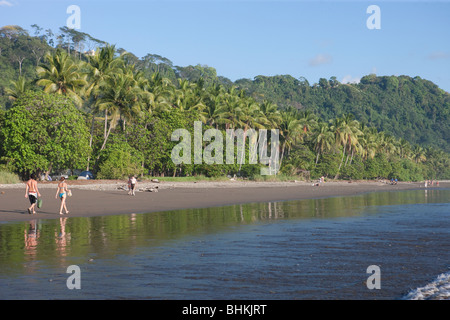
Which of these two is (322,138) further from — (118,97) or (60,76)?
(60,76)

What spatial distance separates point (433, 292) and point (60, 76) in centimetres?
4604

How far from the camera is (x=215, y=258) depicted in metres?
12.2

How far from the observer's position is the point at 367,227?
19734mm

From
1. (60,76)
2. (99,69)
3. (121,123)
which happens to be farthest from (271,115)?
(60,76)

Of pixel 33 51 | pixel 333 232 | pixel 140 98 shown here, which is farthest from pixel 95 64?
pixel 33 51

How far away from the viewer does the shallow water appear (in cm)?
898

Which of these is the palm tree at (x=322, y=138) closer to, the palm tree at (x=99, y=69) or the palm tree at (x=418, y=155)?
the palm tree at (x=99, y=69)

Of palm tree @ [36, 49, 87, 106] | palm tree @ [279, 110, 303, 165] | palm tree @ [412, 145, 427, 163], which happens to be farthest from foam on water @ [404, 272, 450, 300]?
palm tree @ [412, 145, 427, 163]

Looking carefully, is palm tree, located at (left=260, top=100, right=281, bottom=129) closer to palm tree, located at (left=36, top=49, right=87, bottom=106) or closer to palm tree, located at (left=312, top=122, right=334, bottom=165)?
palm tree, located at (left=312, top=122, right=334, bottom=165)

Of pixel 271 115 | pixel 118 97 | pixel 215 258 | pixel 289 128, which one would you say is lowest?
pixel 215 258

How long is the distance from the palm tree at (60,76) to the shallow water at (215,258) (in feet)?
102

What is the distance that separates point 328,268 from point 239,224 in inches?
370

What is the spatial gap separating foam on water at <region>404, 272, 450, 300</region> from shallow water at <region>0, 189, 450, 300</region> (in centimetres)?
21

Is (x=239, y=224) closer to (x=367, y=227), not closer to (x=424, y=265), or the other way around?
(x=367, y=227)
